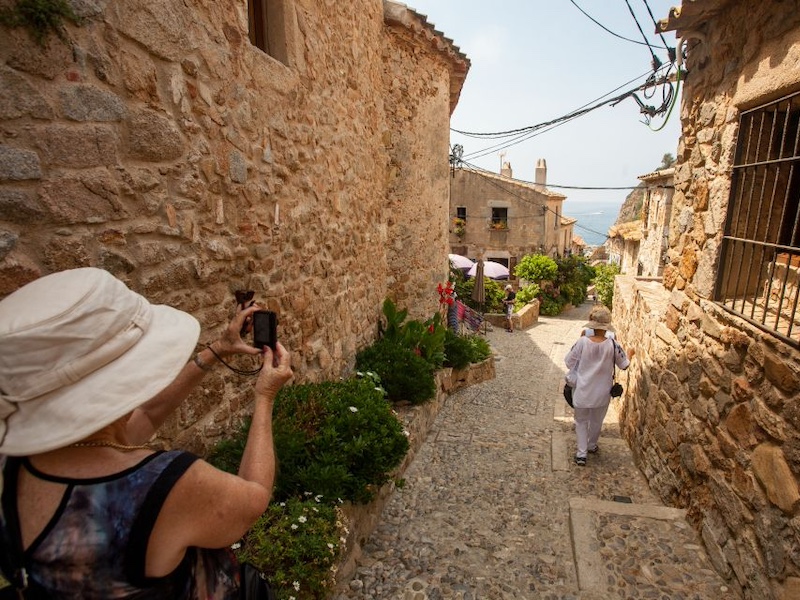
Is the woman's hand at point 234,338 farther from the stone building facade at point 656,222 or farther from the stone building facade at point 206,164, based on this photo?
the stone building facade at point 656,222

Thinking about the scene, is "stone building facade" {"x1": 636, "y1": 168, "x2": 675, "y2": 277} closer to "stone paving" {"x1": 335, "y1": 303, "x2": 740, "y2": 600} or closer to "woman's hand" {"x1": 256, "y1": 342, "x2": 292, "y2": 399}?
"stone paving" {"x1": 335, "y1": 303, "x2": 740, "y2": 600}

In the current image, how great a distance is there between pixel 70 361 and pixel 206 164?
176 centimetres

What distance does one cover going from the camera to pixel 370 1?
5.11m

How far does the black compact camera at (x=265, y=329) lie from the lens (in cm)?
163

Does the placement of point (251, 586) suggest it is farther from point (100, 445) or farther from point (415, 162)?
point (415, 162)

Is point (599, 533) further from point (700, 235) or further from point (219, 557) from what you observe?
point (219, 557)

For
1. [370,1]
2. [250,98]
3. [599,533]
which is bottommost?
[599,533]

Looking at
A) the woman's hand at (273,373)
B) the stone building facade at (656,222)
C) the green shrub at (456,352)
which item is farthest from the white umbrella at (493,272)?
the woman's hand at (273,373)

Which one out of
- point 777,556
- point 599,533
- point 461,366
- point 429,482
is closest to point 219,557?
point 777,556

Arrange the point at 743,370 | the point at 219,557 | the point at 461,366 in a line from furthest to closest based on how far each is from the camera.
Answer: the point at 461,366, the point at 743,370, the point at 219,557

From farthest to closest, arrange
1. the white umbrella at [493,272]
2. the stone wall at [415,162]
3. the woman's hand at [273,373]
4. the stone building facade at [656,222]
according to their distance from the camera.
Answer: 1. the white umbrella at [493,272]
2. the stone building facade at [656,222]
3. the stone wall at [415,162]
4. the woman's hand at [273,373]

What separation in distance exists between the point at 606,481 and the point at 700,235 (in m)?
2.34

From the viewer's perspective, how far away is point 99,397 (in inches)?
40.2

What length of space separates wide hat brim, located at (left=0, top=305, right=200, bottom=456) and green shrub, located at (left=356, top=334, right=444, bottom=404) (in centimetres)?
379
